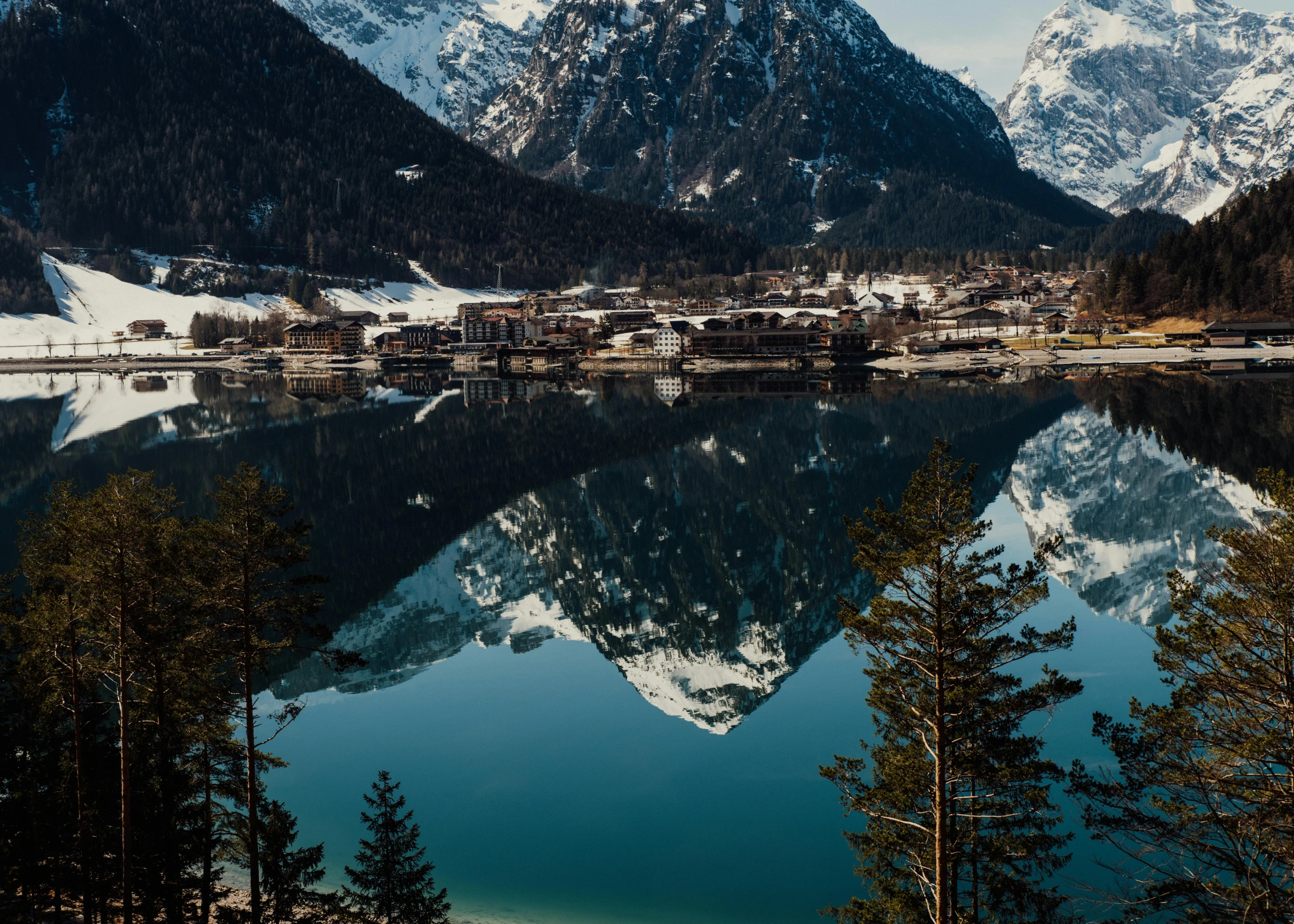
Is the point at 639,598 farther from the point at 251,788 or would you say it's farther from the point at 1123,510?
the point at 1123,510

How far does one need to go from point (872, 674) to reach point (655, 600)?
853 inches

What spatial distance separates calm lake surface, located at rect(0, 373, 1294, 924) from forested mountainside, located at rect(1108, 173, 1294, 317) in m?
27.2

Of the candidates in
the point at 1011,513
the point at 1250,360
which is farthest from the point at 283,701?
the point at 1250,360

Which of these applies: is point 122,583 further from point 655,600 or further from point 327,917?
point 655,600

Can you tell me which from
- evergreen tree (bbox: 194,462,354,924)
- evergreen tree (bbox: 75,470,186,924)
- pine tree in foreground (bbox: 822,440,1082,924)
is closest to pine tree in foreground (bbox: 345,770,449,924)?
evergreen tree (bbox: 194,462,354,924)

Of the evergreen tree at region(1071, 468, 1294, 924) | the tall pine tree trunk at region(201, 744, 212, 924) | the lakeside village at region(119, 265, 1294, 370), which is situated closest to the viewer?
the evergreen tree at region(1071, 468, 1294, 924)

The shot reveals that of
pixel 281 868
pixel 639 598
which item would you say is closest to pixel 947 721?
pixel 281 868

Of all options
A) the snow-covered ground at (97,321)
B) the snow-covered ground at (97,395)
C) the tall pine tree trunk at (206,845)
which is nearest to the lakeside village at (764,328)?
the snow-covered ground at (97,321)

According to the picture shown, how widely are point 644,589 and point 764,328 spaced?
9992 cm

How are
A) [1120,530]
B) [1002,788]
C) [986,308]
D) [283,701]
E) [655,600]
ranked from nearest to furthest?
[1002,788], [283,701], [655,600], [1120,530], [986,308]

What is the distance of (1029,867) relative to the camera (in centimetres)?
1662

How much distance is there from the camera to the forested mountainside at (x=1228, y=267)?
109m

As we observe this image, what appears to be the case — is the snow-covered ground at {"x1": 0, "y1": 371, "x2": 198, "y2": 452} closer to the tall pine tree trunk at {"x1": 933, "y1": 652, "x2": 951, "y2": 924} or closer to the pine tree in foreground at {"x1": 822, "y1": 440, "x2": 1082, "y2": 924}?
the pine tree in foreground at {"x1": 822, "y1": 440, "x2": 1082, "y2": 924}

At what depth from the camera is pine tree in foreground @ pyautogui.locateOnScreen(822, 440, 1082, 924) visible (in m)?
13.6
